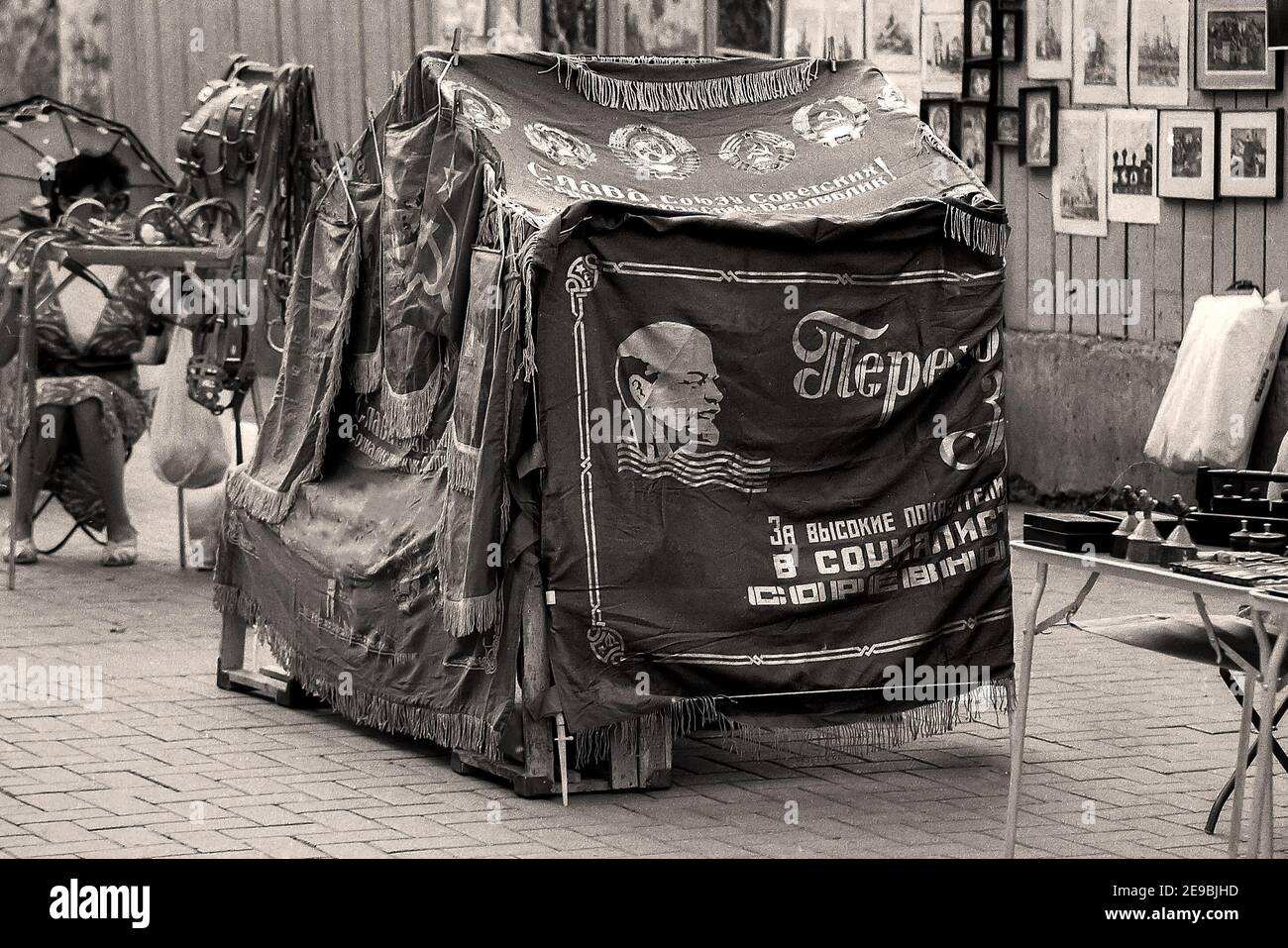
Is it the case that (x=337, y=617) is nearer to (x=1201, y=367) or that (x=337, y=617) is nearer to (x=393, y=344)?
(x=393, y=344)

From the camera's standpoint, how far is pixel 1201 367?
37.0 ft

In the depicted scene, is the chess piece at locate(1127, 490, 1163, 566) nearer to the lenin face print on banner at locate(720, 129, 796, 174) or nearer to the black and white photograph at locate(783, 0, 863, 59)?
the lenin face print on banner at locate(720, 129, 796, 174)

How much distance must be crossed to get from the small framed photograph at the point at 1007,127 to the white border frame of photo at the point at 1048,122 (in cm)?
7

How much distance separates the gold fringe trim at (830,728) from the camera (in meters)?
6.63

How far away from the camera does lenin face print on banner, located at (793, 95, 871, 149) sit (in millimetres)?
7488

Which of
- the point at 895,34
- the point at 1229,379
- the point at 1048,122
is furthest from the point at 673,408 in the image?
the point at 895,34

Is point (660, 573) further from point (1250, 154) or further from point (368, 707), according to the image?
point (1250, 154)

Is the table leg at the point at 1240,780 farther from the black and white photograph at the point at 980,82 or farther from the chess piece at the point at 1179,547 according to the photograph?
the black and white photograph at the point at 980,82

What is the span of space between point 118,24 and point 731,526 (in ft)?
46.2

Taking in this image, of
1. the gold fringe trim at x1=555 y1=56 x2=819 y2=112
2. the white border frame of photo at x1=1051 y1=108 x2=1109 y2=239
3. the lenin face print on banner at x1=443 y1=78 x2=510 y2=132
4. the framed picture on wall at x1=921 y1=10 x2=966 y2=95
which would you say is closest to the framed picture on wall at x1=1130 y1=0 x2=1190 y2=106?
the white border frame of photo at x1=1051 y1=108 x2=1109 y2=239

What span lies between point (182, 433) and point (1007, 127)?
18.5 ft

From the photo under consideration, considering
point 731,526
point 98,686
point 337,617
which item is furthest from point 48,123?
point 731,526

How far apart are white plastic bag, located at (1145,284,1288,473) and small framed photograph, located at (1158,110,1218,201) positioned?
2.37 ft

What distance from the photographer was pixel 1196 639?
19.7 ft
